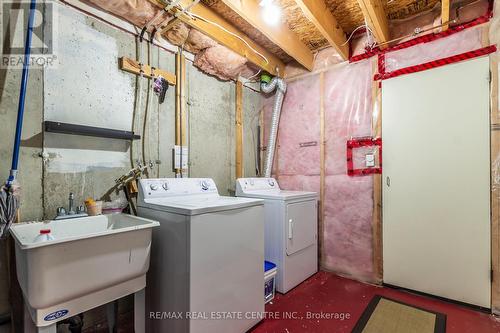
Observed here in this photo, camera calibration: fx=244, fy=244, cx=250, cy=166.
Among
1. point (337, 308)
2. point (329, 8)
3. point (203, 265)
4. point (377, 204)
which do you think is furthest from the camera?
point (377, 204)

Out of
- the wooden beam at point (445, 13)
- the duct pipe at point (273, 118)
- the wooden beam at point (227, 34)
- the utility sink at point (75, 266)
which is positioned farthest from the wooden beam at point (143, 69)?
the wooden beam at point (445, 13)

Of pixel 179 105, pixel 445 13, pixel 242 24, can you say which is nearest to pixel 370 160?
pixel 445 13

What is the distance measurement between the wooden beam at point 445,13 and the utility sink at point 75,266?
2.63 meters

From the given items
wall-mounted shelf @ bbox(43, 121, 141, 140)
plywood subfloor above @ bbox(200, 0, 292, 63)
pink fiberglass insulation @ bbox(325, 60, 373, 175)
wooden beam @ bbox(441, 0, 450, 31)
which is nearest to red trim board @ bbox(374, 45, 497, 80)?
pink fiberglass insulation @ bbox(325, 60, 373, 175)

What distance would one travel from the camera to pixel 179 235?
56.0 inches

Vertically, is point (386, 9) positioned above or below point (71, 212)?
above

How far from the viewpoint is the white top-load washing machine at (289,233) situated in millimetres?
2248

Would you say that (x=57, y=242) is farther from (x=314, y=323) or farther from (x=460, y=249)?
(x=460, y=249)

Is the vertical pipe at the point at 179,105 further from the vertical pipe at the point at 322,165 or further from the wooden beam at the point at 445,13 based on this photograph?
the wooden beam at the point at 445,13

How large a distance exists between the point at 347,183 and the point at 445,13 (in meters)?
1.64

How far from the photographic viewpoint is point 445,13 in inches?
77.0

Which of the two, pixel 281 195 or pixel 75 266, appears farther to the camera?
pixel 281 195

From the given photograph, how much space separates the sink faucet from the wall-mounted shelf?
41 cm

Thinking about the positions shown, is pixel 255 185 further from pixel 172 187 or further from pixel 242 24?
pixel 242 24
